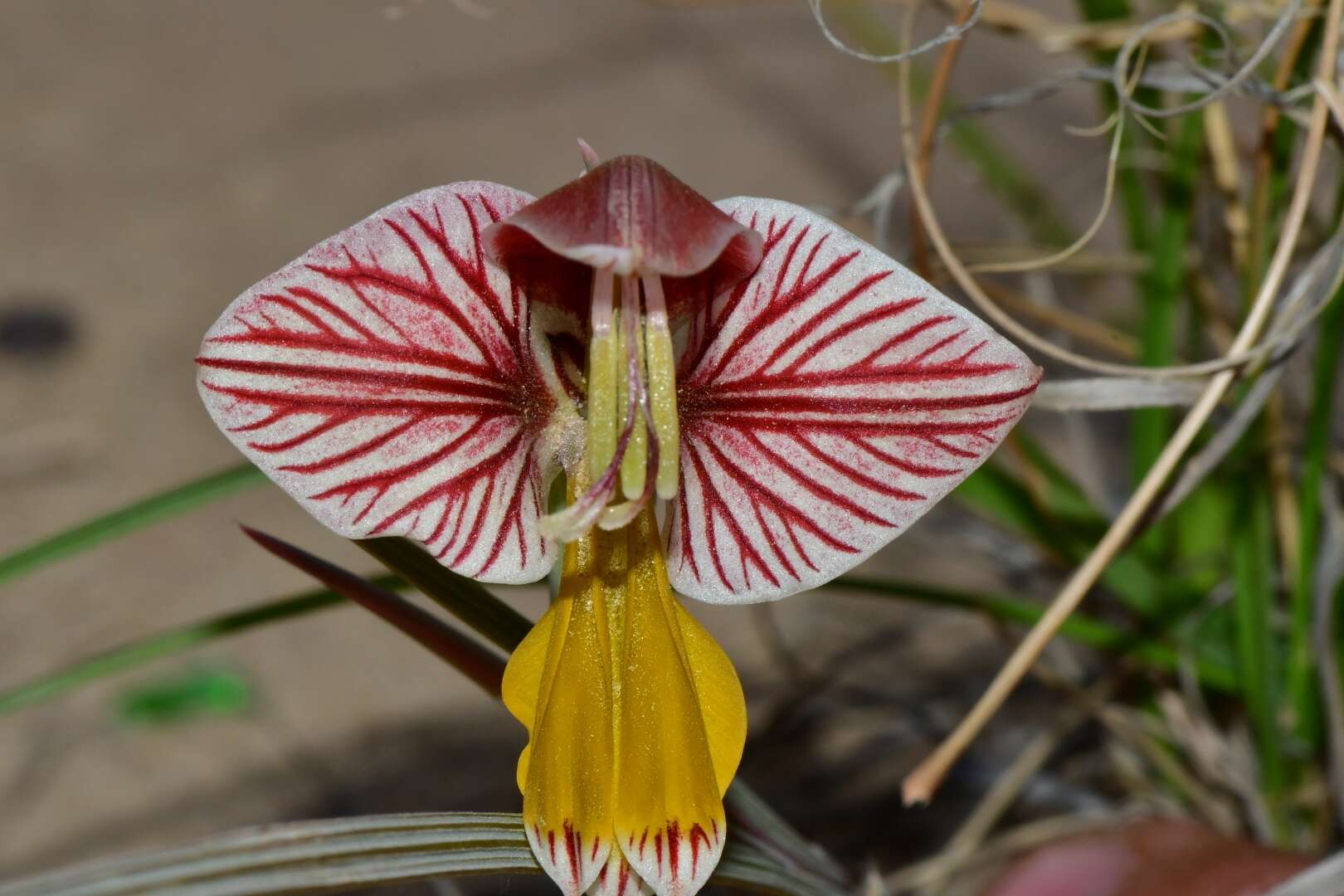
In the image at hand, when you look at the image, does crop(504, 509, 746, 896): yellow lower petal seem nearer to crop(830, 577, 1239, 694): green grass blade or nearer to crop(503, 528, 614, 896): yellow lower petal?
crop(503, 528, 614, 896): yellow lower petal

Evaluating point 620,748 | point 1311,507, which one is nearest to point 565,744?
point 620,748

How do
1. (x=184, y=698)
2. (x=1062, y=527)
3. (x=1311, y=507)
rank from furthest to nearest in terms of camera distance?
1. (x=184, y=698)
2. (x=1062, y=527)
3. (x=1311, y=507)

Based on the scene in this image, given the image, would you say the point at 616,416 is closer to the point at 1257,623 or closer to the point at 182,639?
the point at 182,639

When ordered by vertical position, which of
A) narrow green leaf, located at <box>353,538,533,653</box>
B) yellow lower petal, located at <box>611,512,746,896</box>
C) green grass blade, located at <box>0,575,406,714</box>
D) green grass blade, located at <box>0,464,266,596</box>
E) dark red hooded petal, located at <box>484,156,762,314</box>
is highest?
dark red hooded petal, located at <box>484,156,762,314</box>

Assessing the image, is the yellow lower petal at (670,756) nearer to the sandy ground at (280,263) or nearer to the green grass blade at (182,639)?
the green grass blade at (182,639)

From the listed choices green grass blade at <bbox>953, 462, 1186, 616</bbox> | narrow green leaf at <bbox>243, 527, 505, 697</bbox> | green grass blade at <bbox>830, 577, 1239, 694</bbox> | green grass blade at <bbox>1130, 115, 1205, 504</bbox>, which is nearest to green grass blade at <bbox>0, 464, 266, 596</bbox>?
narrow green leaf at <bbox>243, 527, 505, 697</bbox>

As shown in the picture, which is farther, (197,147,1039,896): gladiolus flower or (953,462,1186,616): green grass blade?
(953,462,1186,616): green grass blade
